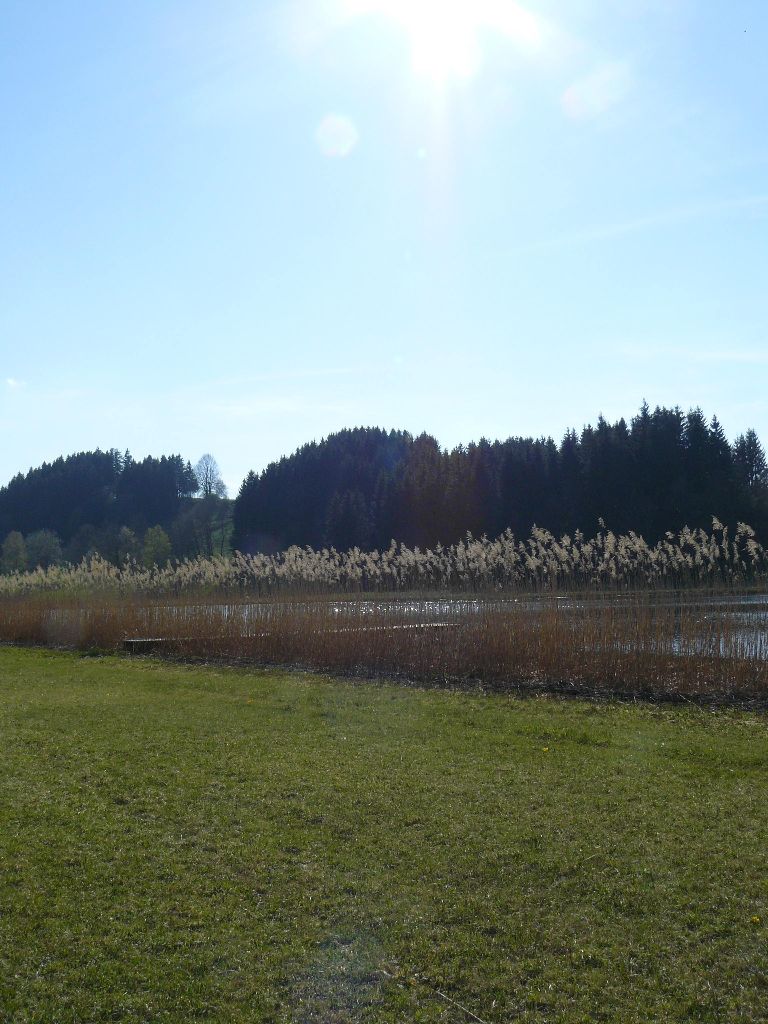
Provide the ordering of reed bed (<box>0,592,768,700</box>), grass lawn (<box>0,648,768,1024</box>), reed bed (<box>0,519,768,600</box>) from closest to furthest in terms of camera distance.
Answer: grass lawn (<box>0,648,768,1024</box>), reed bed (<box>0,592,768,700</box>), reed bed (<box>0,519,768,600</box>)

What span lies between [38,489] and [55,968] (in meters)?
78.1

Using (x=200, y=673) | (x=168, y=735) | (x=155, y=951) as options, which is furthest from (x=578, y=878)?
(x=200, y=673)

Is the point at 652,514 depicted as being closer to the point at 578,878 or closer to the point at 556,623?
the point at 556,623

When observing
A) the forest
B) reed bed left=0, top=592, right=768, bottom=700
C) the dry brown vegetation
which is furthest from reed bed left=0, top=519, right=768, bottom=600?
the forest

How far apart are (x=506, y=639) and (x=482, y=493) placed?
1327 inches

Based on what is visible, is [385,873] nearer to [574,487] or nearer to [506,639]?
[506,639]

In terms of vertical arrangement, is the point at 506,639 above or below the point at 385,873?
above

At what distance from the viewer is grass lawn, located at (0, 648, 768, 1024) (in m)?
2.70

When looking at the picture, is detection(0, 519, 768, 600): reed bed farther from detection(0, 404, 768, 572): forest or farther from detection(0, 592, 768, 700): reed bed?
detection(0, 404, 768, 572): forest

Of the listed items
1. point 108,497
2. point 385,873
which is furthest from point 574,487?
point 108,497

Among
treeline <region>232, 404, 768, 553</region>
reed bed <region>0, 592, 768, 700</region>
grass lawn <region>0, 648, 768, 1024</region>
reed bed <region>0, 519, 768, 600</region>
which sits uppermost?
treeline <region>232, 404, 768, 553</region>

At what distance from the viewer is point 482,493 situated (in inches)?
1688

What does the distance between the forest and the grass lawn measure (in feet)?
80.7

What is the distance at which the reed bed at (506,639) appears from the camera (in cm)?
834
